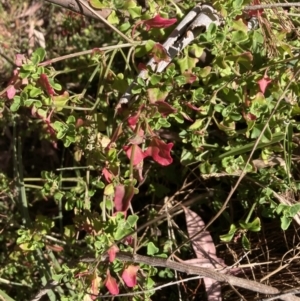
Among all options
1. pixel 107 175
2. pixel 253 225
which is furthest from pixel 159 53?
pixel 253 225

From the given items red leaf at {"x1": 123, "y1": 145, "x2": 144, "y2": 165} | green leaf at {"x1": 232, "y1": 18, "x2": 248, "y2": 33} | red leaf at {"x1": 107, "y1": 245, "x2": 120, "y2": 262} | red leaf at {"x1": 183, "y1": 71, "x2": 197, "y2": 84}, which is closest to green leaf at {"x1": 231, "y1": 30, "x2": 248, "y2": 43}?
green leaf at {"x1": 232, "y1": 18, "x2": 248, "y2": 33}

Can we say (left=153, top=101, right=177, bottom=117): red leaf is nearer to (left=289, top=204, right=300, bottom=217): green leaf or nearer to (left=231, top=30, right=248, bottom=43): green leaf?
(left=231, top=30, right=248, bottom=43): green leaf

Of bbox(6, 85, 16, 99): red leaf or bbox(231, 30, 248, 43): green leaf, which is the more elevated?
bbox(231, 30, 248, 43): green leaf

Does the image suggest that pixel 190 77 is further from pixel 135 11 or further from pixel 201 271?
pixel 201 271

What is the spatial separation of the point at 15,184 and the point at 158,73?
0.61 m

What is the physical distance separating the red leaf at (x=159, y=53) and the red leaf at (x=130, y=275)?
1.62 ft

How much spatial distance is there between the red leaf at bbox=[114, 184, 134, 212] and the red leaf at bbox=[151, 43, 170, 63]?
12.3 inches

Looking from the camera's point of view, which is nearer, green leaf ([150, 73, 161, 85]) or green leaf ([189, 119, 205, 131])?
green leaf ([150, 73, 161, 85])

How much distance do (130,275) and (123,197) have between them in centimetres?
21

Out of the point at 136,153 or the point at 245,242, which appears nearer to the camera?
the point at 136,153

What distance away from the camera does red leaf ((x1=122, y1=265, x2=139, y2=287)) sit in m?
1.31

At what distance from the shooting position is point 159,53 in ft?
4.26

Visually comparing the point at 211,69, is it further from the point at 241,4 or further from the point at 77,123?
the point at 77,123

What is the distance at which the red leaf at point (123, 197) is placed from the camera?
1.23 m
